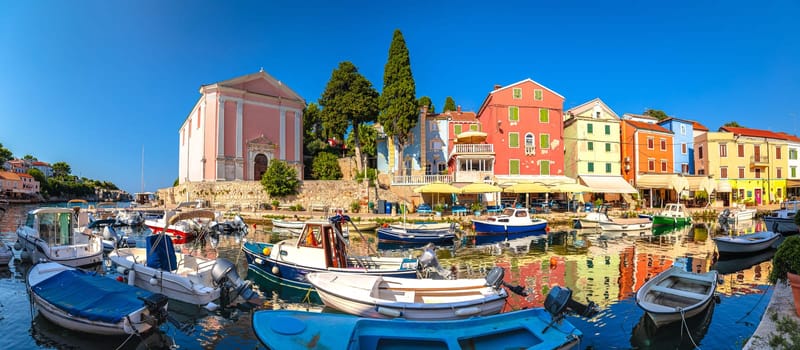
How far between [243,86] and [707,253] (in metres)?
41.3

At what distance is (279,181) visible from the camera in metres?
34.7

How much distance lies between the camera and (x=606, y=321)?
873 centimetres

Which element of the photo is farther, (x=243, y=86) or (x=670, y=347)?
(x=243, y=86)

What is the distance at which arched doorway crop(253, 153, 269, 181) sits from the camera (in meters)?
40.5

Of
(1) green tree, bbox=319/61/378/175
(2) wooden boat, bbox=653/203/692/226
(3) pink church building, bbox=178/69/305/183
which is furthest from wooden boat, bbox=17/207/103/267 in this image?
(2) wooden boat, bbox=653/203/692/226

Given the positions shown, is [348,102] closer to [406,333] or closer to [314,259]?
[314,259]

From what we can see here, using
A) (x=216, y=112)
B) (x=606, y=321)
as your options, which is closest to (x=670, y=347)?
(x=606, y=321)

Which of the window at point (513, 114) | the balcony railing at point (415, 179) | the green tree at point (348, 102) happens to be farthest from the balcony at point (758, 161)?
the green tree at point (348, 102)

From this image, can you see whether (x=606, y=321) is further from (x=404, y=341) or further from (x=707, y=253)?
(x=707, y=253)

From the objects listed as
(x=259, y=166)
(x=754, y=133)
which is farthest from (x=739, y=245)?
(x=259, y=166)

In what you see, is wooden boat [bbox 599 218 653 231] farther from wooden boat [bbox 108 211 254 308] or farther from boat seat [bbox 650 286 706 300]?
wooden boat [bbox 108 211 254 308]

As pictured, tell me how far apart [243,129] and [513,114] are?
91.7ft

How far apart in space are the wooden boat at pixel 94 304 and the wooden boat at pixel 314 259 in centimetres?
417

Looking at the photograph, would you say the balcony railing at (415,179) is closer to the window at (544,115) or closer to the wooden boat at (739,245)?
the window at (544,115)
